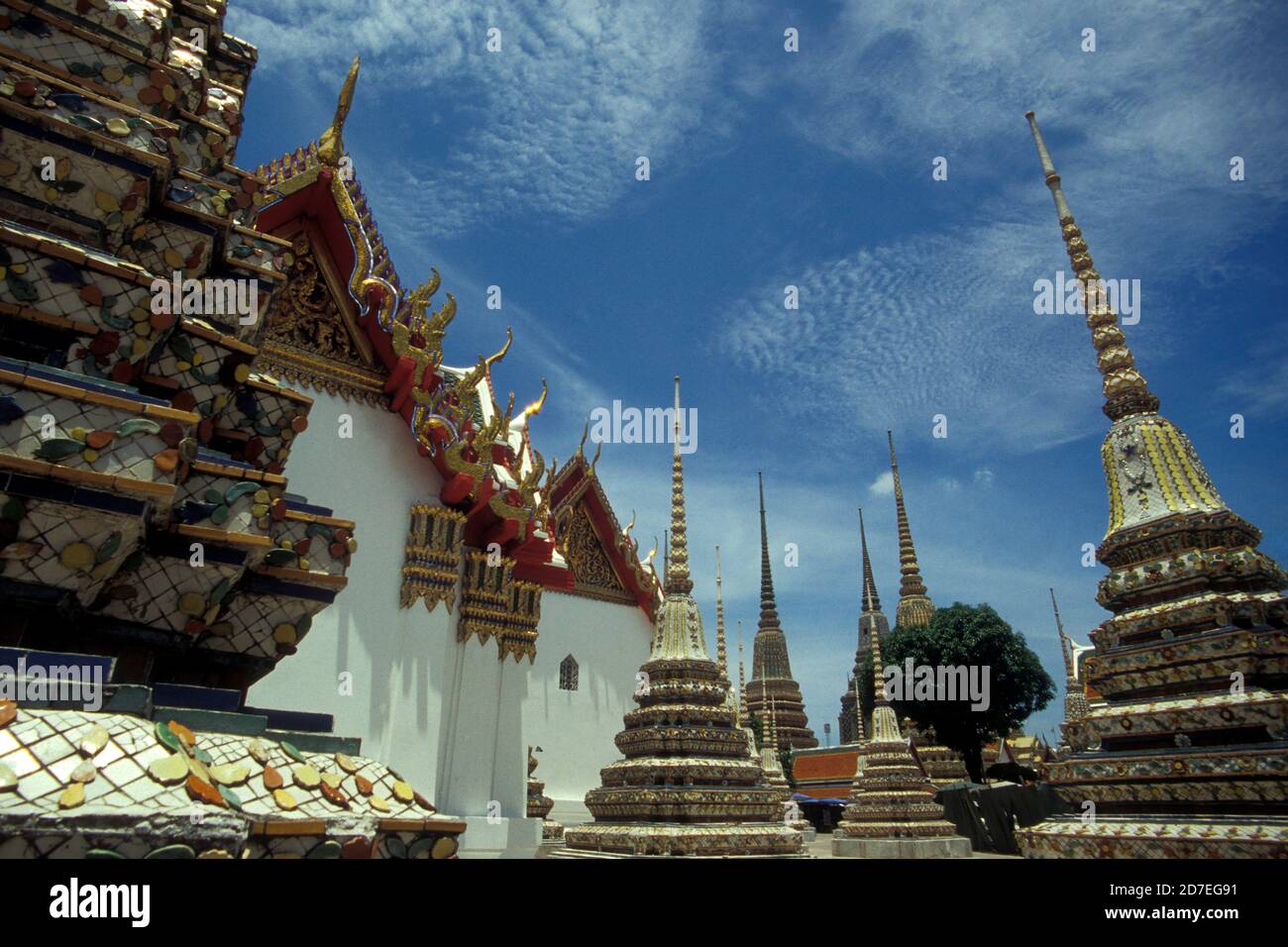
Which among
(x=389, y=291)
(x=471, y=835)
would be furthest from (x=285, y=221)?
(x=471, y=835)

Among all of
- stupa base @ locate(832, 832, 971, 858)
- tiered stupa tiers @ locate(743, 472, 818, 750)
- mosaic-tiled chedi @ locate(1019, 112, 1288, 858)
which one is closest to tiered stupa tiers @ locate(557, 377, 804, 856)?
mosaic-tiled chedi @ locate(1019, 112, 1288, 858)

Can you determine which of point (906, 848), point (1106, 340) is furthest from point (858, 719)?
point (1106, 340)

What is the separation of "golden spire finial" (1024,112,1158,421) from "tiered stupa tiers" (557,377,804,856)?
17.1 feet

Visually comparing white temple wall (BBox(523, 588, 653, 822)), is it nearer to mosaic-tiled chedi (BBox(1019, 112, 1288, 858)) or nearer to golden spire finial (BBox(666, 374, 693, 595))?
golden spire finial (BBox(666, 374, 693, 595))

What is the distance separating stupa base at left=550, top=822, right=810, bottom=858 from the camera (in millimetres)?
7621

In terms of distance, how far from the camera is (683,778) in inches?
324

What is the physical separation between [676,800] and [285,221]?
8.49m

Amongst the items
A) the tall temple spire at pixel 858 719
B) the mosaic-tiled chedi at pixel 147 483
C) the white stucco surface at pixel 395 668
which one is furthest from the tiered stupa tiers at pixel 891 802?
the mosaic-tiled chedi at pixel 147 483

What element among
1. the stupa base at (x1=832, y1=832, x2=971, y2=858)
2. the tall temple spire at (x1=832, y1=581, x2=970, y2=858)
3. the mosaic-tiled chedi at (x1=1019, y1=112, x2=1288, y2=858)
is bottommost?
the stupa base at (x1=832, y1=832, x2=971, y2=858)

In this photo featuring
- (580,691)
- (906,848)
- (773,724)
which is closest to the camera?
(906,848)

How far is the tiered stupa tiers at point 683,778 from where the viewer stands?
309 inches

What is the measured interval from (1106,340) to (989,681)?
27.7 m

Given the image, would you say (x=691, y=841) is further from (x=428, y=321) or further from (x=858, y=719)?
(x=858, y=719)
